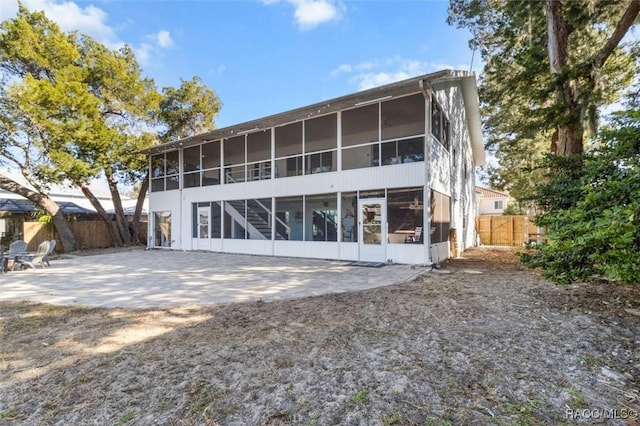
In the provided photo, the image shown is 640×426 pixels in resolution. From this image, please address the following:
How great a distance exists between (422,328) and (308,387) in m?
1.95

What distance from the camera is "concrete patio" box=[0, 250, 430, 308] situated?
5.65 m

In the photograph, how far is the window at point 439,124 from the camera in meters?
9.59

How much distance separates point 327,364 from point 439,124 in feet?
30.7

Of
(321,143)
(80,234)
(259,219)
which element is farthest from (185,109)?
(321,143)

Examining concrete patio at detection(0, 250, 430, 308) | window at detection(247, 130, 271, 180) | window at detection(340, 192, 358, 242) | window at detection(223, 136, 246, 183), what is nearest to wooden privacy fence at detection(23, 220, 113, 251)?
concrete patio at detection(0, 250, 430, 308)

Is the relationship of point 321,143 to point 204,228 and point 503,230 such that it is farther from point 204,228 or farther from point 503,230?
point 503,230

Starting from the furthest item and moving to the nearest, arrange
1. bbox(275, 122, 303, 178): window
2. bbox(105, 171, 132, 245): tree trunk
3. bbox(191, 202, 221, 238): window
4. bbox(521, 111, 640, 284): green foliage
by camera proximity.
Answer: bbox(105, 171, 132, 245): tree trunk → bbox(191, 202, 221, 238): window → bbox(275, 122, 303, 178): window → bbox(521, 111, 640, 284): green foliage

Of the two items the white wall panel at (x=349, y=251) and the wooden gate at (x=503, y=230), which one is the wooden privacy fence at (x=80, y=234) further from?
the wooden gate at (x=503, y=230)

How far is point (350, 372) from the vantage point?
2855mm

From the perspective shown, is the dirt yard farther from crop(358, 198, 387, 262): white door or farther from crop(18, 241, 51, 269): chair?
crop(18, 241, 51, 269): chair

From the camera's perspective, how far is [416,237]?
360 inches

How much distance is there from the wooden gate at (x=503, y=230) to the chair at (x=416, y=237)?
963 centimetres

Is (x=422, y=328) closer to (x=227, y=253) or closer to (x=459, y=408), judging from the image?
(x=459, y=408)

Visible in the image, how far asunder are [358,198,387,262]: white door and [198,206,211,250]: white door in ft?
24.1
